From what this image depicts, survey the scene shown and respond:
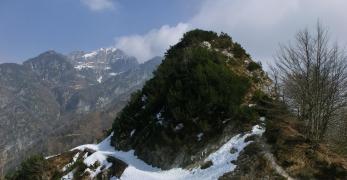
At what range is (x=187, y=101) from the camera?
30.5 metres

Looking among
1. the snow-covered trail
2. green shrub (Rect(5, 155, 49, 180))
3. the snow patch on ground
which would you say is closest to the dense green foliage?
the snow-covered trail

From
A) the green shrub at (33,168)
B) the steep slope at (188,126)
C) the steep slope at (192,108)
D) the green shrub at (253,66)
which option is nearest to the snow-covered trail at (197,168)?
the steep slope at (188,126)

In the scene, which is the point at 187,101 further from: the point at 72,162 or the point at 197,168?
the point at 72,162

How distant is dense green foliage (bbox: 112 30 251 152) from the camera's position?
1156 inches

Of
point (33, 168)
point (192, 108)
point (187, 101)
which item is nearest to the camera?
point (192, 108)

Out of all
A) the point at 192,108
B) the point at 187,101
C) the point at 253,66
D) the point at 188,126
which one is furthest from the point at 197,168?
the point at 253,66

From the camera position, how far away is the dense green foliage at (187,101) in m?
29.4

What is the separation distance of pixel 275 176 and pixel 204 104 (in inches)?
346

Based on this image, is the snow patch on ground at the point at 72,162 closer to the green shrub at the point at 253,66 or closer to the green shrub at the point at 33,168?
the green shrub at the point at 33,168

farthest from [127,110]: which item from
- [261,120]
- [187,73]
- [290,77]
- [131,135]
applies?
[290,77]

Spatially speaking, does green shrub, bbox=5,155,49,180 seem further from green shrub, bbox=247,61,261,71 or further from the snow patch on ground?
green shrub, bbox=247,61,261,71

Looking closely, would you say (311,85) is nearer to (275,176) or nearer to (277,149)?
(277,149)

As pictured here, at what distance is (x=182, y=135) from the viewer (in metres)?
30.0

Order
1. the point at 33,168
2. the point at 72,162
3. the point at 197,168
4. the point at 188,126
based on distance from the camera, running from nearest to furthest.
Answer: the point at 197,168
the point at 188,126
the point at 33,168
the point at 72,162
